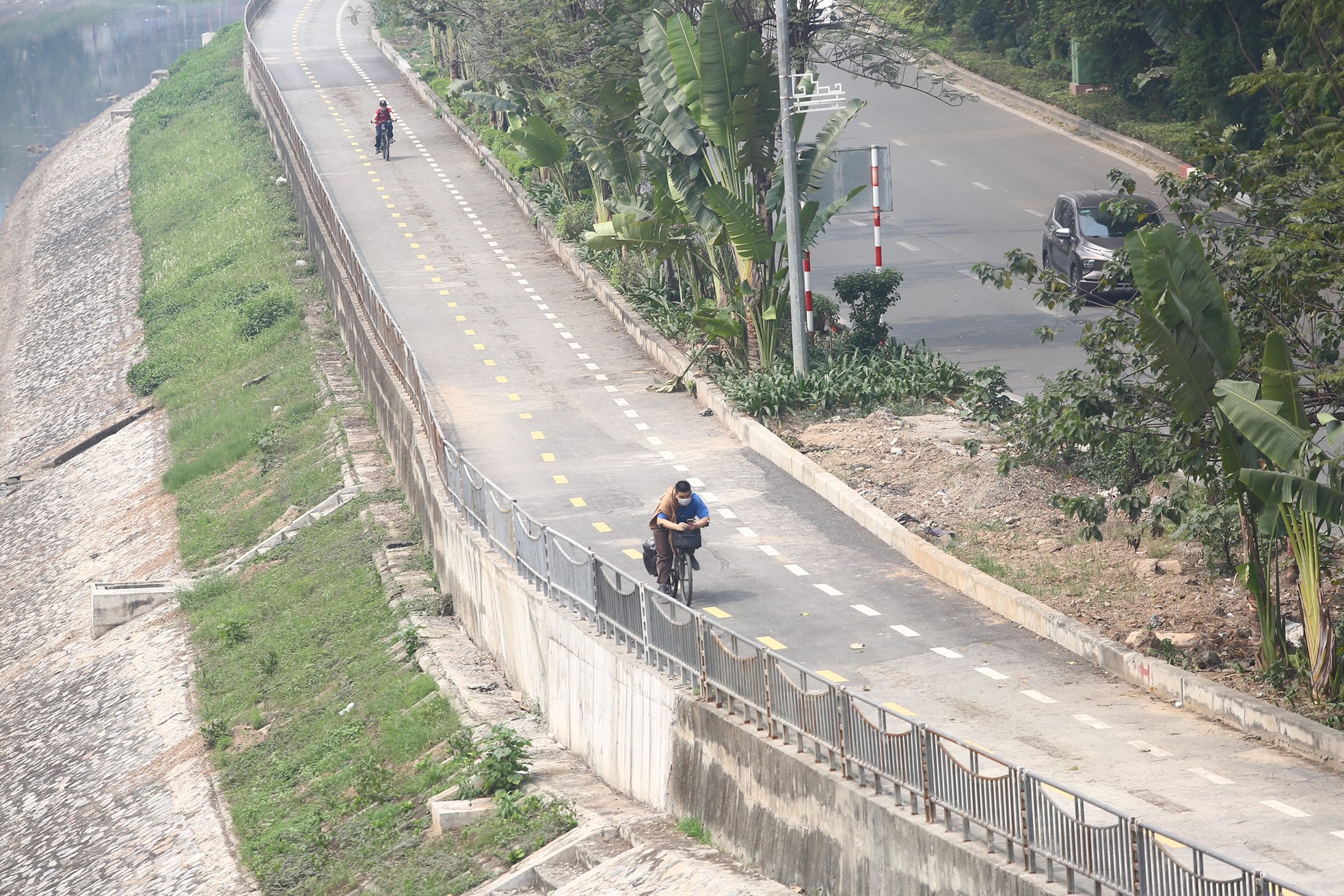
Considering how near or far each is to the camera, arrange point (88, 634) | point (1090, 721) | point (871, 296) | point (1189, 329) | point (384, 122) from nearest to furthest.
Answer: point (1189, 329) → point (1090, 721) → point (871, 296) → point (88, 634) → point (384, 122)

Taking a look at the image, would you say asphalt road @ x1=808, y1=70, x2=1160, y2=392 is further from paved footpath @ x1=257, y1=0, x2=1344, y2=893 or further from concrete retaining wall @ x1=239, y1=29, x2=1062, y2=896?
concrete retaining wall @ x1=239, y1=29, x2=1062, y2=896

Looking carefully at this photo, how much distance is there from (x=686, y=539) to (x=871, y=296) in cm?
1110

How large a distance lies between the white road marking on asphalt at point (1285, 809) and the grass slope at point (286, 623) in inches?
245

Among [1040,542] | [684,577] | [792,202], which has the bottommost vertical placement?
[1040,542]

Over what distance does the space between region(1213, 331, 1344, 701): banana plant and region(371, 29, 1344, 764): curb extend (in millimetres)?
656

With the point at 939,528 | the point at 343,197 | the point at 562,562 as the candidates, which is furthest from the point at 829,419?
the point at 343,197

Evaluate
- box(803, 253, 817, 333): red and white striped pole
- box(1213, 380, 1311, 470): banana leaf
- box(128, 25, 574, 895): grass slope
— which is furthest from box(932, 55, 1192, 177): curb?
box(1213, 380, 1311, 470): banana leaf

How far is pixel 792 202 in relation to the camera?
80.0 ft

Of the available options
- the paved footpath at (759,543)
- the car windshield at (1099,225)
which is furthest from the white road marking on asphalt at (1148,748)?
the car windshield at (1099,225)

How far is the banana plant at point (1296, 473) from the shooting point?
38.0 feet

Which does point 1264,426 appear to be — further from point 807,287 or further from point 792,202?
point 807,287

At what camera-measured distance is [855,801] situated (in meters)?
11.6

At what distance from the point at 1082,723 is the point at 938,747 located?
303cm

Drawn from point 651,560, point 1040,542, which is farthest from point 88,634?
point 1040,542
